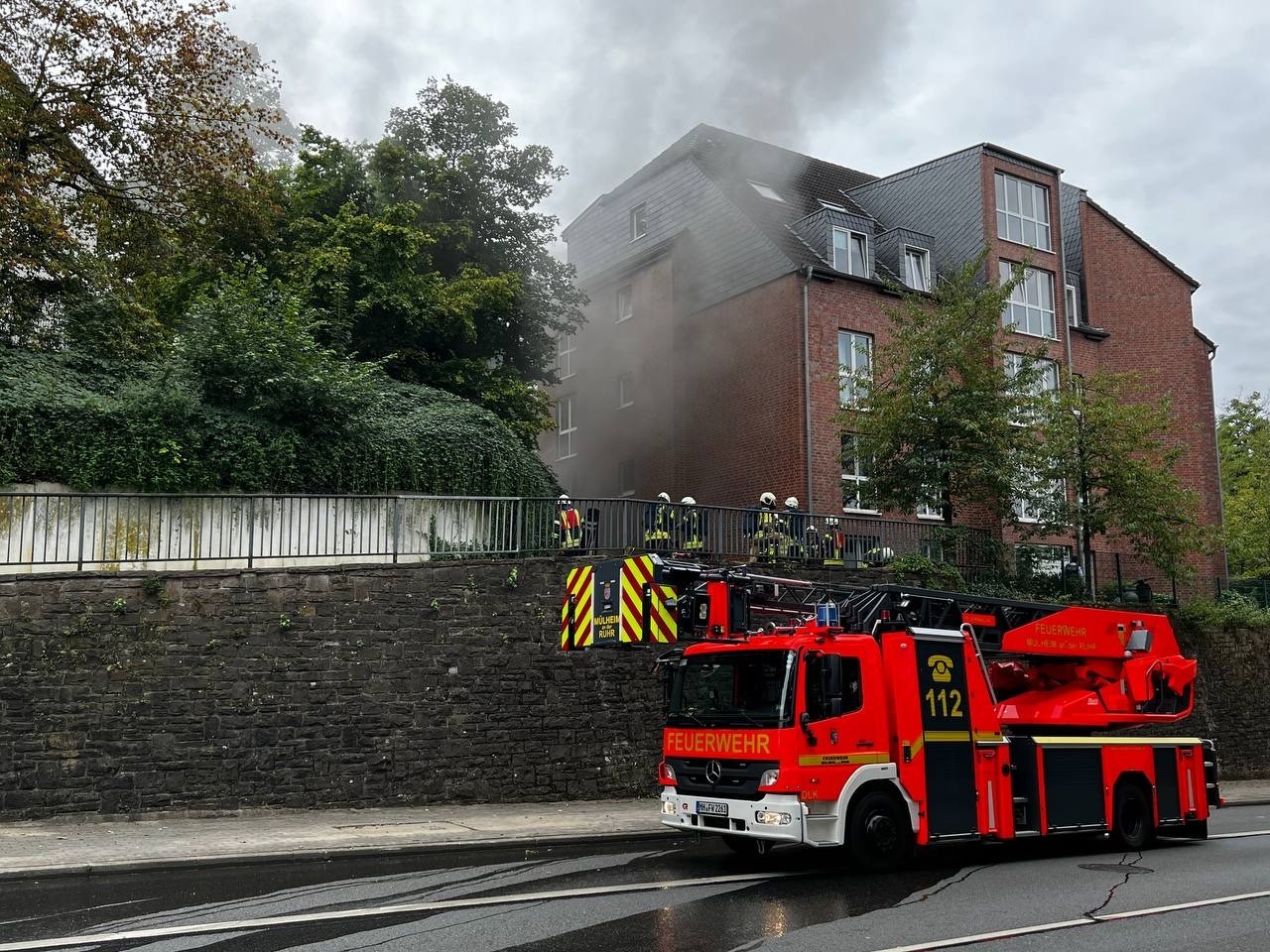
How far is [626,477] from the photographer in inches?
1389

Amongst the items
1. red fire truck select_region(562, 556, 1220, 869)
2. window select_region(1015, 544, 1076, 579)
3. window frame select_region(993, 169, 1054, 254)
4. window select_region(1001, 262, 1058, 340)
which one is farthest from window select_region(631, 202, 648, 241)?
red fire truck select_region(562, 556, 1220, 869)

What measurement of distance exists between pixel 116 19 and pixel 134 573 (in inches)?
412

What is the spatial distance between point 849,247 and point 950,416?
1004cm

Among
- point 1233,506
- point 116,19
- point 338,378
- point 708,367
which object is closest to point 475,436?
point 338,378

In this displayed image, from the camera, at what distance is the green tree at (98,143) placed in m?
18.2

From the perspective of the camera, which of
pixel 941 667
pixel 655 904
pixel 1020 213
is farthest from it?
pixel 1020 213

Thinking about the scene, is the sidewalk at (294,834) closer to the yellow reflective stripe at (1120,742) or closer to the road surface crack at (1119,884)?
the yellow reflective stripe at (1120,742)

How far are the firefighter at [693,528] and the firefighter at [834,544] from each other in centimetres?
213

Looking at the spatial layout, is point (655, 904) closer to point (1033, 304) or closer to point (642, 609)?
point (642, 609)

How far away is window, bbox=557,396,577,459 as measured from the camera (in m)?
37.3

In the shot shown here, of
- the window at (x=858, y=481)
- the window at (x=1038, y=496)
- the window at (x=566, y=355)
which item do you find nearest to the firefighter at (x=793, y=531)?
the window at (x=858, y=481)

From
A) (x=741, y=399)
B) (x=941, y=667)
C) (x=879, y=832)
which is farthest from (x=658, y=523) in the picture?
(x=741, y=399)

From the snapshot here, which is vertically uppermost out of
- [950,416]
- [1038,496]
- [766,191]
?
[766,191]

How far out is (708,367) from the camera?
31.9m
